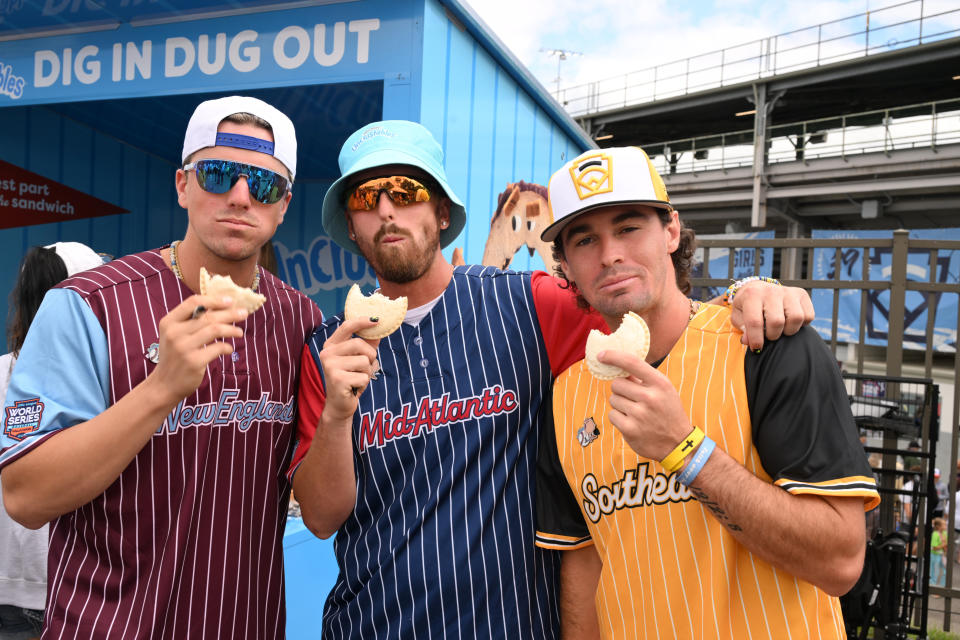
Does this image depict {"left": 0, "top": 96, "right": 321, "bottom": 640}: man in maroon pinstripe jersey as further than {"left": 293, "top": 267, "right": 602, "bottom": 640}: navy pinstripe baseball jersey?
No

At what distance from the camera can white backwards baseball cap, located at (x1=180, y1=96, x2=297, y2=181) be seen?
192 cm

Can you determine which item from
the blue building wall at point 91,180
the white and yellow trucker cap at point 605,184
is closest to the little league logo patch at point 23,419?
the white and yellow trucker cap at point 605,184

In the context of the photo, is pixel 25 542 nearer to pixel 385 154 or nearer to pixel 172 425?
pixel 172 425

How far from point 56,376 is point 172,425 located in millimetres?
330

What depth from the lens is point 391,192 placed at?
81.7 inches

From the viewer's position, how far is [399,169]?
2.12 meters

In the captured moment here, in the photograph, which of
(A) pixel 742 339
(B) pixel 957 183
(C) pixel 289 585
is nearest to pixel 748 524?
(A) pixel 742 339

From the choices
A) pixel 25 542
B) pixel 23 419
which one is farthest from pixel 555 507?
pixel 25 542

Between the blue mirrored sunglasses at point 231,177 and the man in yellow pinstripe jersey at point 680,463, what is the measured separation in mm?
905

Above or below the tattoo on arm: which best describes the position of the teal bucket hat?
above

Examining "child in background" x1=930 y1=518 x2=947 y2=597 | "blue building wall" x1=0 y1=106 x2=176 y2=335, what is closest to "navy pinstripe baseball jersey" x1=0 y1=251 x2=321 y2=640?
"blue building wall" x1=0 y1=106 x2=176 y2=335

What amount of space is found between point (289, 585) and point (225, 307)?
2.31 meters

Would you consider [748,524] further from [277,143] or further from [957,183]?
[957,183]

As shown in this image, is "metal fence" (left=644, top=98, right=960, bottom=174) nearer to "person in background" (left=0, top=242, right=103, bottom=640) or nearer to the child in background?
the child in background
